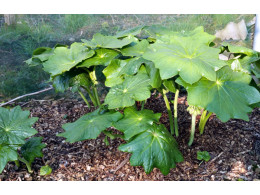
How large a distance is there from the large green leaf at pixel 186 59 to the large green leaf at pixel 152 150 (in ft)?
1.30

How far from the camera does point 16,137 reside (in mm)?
1712

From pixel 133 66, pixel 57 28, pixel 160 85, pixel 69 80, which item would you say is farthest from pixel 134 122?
pixel 57 28

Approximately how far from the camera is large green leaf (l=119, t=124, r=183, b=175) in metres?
1.61

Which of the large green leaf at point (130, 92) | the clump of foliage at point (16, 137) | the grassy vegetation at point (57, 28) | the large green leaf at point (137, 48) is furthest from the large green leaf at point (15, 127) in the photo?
the grassy vegetation at point (57, 28)

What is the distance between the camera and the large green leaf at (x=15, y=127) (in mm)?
1694

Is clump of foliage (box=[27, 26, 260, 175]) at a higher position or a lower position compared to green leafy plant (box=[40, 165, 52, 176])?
higher

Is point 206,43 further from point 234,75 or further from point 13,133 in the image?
point 13,133

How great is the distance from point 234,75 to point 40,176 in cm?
163

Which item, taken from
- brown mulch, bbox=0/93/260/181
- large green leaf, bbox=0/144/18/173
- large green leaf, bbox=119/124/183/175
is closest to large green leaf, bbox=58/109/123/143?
large green leaf, bbox=119/124/183/175

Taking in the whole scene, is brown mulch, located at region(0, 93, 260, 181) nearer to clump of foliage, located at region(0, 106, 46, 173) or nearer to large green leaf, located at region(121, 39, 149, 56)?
clump of foliage, located at region(0, 106, 46, 173)

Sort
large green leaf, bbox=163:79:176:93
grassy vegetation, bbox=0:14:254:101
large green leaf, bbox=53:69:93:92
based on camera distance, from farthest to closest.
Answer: grassy vegetation, bbox=0:14:254:101 < large green leaf, bbox=53:69:93:92 < large green leaf, bbox=163:79:176:93

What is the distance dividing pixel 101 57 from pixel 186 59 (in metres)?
0.77

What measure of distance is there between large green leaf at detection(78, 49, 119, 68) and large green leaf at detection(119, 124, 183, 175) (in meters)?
0.71

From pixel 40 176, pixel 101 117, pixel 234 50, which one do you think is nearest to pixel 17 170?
pixel 40 176
